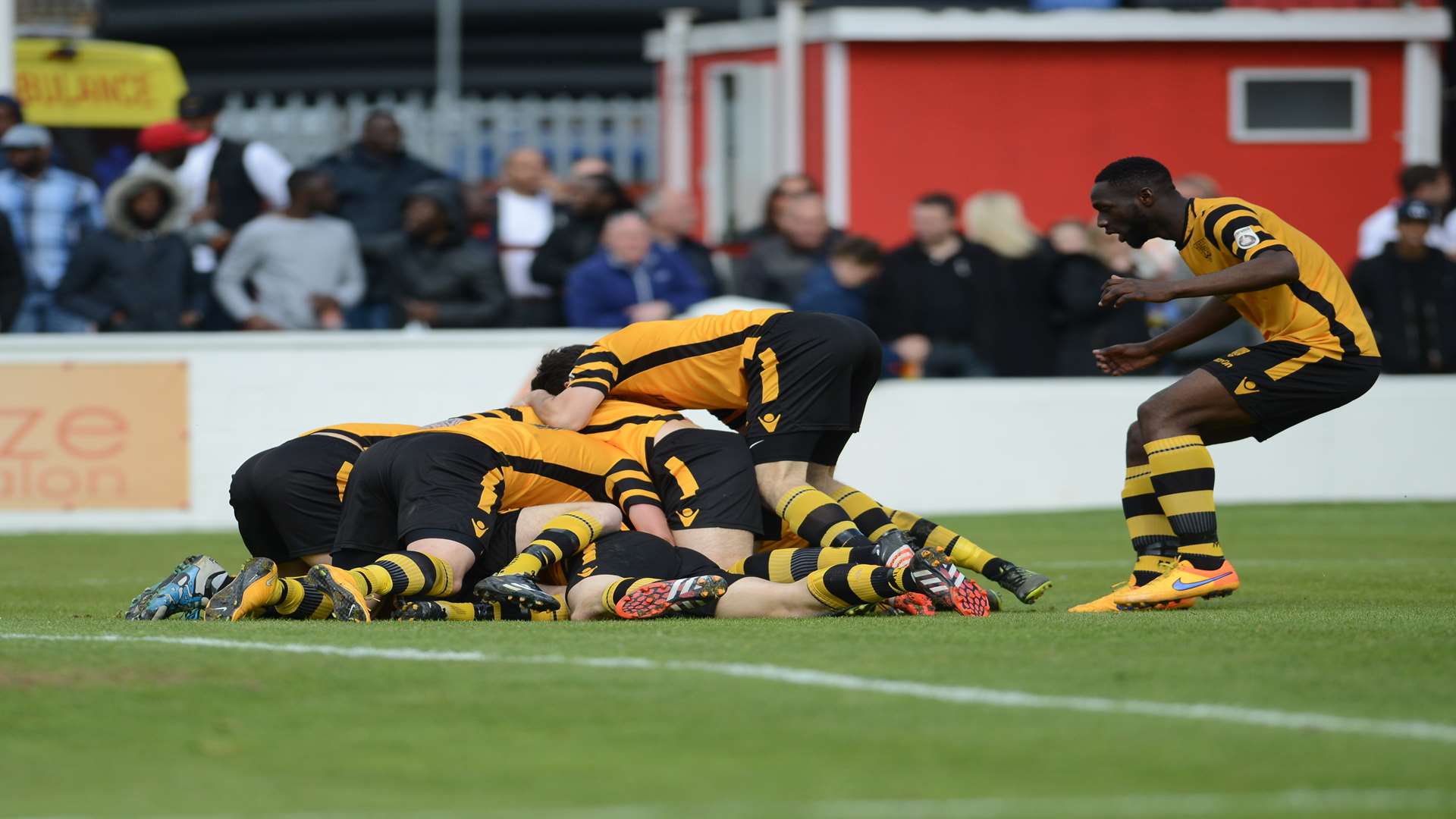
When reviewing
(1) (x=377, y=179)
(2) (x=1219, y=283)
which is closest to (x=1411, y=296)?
(1) (x=377, y=179)

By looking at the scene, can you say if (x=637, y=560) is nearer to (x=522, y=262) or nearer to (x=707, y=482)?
(x=707, y=482)

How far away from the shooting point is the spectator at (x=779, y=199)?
1504 cm

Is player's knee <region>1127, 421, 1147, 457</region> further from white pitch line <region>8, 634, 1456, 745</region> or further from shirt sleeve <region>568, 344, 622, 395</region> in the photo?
white pitch line <region>8, 634, 1456, 745</region>

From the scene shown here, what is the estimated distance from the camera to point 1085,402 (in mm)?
14906

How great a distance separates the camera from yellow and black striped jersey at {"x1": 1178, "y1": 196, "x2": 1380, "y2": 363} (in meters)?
8.07

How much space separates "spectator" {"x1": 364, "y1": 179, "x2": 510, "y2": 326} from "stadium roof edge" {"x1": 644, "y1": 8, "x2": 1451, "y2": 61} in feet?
21.5

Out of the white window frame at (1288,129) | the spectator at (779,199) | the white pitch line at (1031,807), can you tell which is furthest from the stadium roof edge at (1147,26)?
the white pitch line at (1031,807)

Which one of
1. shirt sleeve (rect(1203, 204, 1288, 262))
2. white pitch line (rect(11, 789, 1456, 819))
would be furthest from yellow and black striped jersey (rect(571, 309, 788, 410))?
white pitch line (rect(11, 789, 1456, 819))

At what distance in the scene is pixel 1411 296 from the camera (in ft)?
49.4

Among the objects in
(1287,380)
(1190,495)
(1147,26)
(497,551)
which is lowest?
(497,551)

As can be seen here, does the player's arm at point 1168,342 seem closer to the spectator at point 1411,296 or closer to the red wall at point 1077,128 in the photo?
the spectator at point 1411,296

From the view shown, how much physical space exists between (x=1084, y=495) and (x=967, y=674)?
9.31 metres

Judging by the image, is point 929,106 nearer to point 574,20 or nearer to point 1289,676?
point 574,20

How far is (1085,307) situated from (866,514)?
611cm
